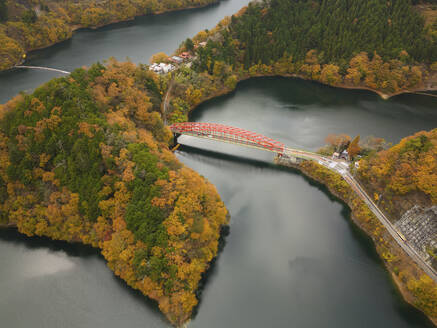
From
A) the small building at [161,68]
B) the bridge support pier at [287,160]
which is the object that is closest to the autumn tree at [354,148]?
the bridge support pier at [287,160]

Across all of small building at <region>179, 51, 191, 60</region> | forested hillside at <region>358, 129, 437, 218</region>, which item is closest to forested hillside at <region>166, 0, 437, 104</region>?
small building at <region>179, 51, 191, 60</region>

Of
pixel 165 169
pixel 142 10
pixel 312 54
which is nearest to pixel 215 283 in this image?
pixel 165 169

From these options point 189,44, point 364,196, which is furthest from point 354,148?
point 189,44

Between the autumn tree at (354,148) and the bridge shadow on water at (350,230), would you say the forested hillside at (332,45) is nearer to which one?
the bridge shadow on water at (350,230)

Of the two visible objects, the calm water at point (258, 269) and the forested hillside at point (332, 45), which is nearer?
the calm water at point (258, 269)

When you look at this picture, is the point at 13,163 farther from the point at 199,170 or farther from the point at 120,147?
the point at 199,170

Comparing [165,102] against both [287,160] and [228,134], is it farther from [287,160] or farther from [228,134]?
[287,160]

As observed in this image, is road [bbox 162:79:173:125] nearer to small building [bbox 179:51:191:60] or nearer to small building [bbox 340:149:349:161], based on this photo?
small building [bbox 179:51:191:60]
